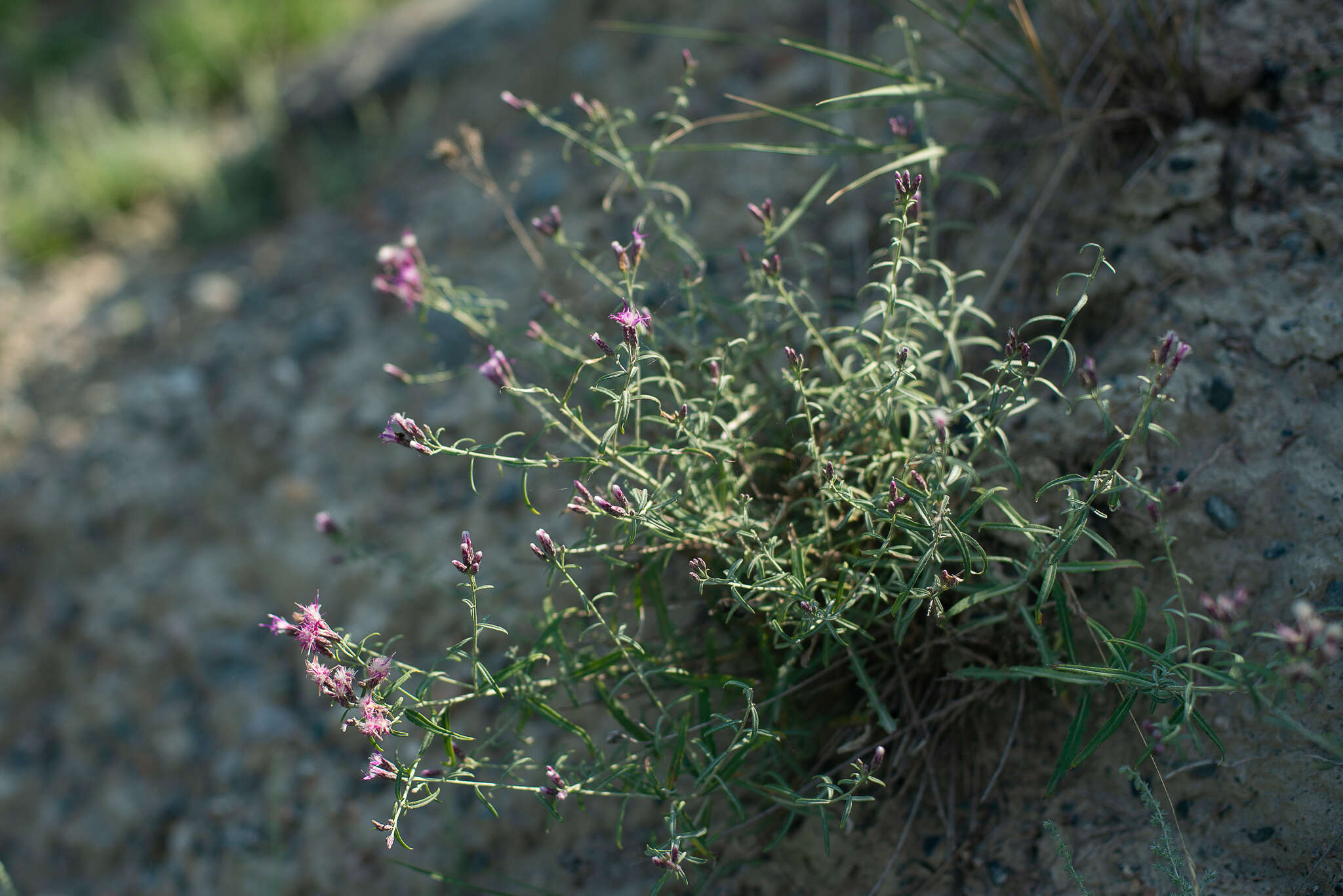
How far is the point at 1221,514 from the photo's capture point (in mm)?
1579

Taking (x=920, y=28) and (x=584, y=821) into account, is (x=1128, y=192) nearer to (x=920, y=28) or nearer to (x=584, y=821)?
(x=920, y=28)

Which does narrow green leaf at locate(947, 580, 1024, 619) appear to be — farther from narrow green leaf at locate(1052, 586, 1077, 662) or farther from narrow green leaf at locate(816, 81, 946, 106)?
narrow green leaf at locate(816, 81, 946, 106)

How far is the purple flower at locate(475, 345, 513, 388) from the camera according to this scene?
4.68ft

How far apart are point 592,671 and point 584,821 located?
0.53 meters

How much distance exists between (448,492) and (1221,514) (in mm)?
1775

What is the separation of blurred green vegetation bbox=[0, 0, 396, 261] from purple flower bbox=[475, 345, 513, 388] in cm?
278

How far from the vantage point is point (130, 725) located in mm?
2500

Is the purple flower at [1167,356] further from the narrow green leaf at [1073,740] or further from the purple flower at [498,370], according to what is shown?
the purple flower at [498,370]

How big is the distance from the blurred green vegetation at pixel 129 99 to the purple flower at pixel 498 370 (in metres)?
2.78

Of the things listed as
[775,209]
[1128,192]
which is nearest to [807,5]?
[775,209]

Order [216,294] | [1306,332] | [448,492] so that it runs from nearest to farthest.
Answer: [1306,332]
[448,492]
[216,294]

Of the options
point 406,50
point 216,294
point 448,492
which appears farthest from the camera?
point 406,50

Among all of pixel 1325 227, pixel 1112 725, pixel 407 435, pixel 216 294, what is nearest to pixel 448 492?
pixel 407 435

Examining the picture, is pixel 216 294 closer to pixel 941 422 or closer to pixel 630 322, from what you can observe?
pixel 630 322
